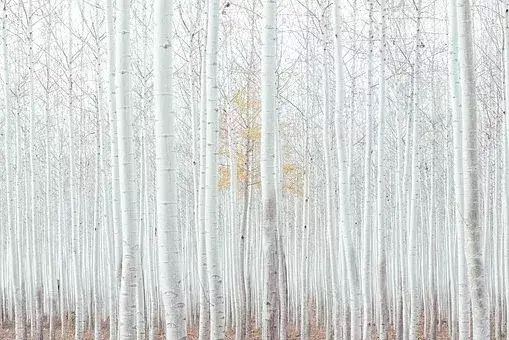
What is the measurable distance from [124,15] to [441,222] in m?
18.0

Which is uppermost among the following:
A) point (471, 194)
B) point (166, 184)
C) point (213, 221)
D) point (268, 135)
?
point (268, 135)

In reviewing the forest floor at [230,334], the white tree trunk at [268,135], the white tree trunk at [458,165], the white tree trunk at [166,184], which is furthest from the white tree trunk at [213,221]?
the forest floor at [230,334]

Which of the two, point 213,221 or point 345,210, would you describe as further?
point 345,210

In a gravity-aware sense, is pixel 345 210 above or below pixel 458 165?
below

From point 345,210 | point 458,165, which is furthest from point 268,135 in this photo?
point 345,210

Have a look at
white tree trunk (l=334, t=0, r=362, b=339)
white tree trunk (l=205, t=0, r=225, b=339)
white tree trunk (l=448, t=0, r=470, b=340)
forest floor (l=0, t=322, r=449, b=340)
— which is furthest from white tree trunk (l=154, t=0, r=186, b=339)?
forest floor (l=0, t=322, r=449, b=340)

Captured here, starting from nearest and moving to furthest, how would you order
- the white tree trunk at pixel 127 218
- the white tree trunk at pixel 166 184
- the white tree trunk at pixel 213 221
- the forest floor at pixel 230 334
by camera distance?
1. the white tree trunk at pixel 166 184
2. the white tree trunk at pixel 127 218
3. the white tree trunk at pixel 213 221
4. the forest floor at pixel 230 334

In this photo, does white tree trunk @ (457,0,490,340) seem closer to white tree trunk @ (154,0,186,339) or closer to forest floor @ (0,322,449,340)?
white tree trunk @ (154,0,186,339)

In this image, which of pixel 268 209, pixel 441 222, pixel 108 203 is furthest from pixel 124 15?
pixel 441 222

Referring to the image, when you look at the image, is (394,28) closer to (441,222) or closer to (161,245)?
(161,245)

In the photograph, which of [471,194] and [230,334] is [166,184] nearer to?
[471,194]

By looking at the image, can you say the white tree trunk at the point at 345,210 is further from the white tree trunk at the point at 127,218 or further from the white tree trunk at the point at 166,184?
the white tree trunk at the point at 166,184

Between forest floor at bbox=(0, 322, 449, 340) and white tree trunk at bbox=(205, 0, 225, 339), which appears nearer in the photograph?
white tree trunk at bbox=(205, 0, 225, 339)

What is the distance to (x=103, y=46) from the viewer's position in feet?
38.5
